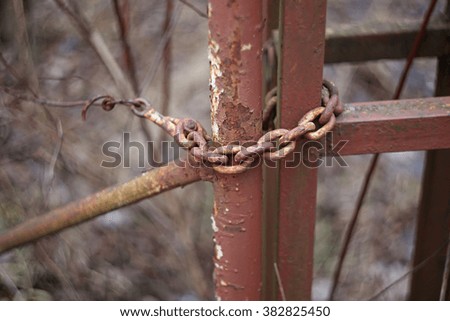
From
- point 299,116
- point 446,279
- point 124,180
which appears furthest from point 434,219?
point 124,180

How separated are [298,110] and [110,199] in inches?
18.8

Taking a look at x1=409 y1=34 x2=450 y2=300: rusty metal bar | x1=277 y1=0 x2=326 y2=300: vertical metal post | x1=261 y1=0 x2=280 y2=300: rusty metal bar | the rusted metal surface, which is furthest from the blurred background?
x1=277 y1=0 x2=326 y2=300: vertical metal post

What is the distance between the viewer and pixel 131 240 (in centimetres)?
317

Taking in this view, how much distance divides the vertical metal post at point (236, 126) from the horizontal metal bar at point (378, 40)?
0.68 metres

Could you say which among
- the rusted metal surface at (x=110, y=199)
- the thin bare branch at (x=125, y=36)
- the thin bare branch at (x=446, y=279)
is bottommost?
the thin bare branch at (x=446, y=279)

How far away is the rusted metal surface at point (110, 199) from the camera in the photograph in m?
1.14

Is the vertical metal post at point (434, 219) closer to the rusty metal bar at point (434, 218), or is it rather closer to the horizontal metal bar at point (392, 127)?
the rusty metal bar at point (434, 218)

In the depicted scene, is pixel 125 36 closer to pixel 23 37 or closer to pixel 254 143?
pixel 23 37

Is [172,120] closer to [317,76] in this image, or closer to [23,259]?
[317,76]

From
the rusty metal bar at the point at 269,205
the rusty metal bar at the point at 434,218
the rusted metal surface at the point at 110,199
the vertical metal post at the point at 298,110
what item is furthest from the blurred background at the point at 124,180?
the vertical metal post at the point at 298,110

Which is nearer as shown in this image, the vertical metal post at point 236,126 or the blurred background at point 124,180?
the vertical metal post at point 236,126

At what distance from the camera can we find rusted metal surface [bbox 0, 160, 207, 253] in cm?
114

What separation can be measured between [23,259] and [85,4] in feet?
6.66

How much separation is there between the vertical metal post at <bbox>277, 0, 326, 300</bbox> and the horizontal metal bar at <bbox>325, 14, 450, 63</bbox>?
601 millimetres
